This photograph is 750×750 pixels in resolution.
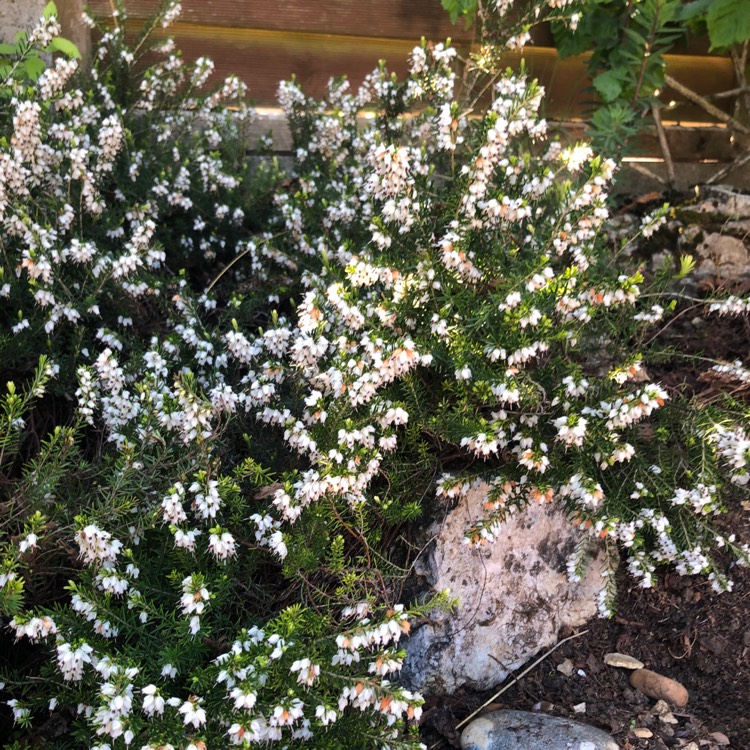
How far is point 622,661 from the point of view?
2512 millimetres

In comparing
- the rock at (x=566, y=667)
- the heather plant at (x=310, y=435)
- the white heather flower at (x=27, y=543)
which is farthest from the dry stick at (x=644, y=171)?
the white heather flower at (x=27, y=543)

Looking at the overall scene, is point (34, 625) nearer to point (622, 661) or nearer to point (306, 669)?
point (306, 669)

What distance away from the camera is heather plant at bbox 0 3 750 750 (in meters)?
1.84

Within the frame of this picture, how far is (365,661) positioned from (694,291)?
265cm

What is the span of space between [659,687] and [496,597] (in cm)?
60

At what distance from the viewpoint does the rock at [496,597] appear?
2414mm

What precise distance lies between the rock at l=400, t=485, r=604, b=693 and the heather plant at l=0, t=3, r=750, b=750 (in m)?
0.10

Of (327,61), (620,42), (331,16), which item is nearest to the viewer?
(620,42)

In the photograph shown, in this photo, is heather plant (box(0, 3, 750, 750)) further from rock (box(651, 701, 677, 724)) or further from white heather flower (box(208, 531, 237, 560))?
rock (box(651, 701, 677, 724))

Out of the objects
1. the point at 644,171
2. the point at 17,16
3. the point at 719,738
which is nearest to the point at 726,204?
the point at 644,171

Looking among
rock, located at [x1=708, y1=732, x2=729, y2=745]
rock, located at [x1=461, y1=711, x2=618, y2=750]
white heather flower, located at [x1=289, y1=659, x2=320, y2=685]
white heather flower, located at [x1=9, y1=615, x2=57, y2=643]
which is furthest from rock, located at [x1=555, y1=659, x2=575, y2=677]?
white heather flower, located at [x1=9, y1=615, x2=57, y2=643]

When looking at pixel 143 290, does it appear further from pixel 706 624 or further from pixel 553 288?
pixel 706 624

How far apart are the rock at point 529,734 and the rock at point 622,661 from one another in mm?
328

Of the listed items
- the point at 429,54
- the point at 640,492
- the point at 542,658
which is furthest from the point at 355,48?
the point at 542,658
